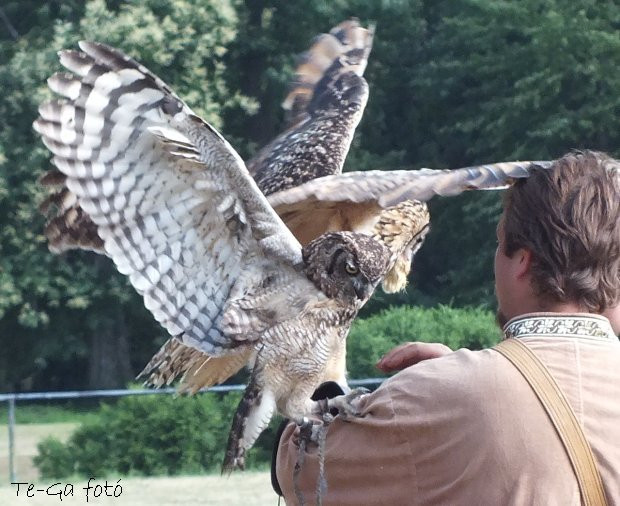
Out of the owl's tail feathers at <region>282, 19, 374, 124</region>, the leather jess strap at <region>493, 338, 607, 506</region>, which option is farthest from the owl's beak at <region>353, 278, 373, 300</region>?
the owl's tail feathers at <region>282, 19, 374, 124</region>

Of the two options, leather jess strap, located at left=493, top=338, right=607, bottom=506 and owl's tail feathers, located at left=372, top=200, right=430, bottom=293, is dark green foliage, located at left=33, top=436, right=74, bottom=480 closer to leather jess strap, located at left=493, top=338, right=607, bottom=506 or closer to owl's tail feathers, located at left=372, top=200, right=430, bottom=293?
owl's tail feathers, located at left=372, top=200, right=430, bottom=293

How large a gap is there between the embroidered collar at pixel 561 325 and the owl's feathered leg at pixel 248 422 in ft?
5.02

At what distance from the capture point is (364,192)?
312cm

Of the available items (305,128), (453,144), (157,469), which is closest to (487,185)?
(305,128)

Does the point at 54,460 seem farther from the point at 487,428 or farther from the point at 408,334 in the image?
the point at 487,428

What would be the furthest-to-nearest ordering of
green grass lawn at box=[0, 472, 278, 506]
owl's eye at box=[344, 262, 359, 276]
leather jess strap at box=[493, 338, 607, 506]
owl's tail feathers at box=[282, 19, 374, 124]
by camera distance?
green grass lawn at box=[0, 472, 278, 506], owl's tail feathers at box=[282, 19, 374, 124], owl's eye at box=[344, 262, 359, 276], leather jess strap at box=[493, 338, 607, 506]

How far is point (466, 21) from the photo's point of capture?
856 inches

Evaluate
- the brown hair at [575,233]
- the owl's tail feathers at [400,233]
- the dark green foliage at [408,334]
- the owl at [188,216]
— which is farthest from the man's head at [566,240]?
the dark green foliage at [408,334]

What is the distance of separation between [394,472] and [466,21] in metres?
20.7

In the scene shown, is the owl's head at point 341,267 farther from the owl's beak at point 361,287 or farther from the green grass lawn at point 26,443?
the green grass lawn at point 26,443

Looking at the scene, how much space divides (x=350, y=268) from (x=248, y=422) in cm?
52

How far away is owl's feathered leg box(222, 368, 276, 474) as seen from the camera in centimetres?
315

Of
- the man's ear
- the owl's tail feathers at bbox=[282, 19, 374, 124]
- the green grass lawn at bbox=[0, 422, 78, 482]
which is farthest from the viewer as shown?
the green grass lawn at bbox=[0, 422, 78, 482]

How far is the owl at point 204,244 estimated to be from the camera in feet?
10.1
